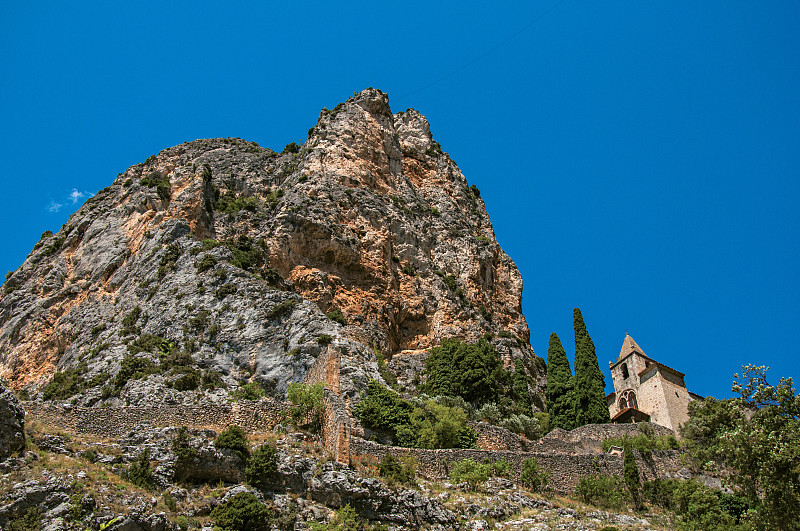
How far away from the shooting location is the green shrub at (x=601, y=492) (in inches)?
1248

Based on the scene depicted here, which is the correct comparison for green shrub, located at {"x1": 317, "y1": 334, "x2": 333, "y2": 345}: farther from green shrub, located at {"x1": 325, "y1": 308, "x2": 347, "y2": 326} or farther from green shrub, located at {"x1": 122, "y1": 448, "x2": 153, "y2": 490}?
green shrub, located at {"x1": 122, "y1": 448, "x2": 153, "y2": 490}

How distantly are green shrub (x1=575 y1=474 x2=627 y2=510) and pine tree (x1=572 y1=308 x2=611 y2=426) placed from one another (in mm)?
14929

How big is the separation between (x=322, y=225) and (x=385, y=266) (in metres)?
6.68

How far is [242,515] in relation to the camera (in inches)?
909

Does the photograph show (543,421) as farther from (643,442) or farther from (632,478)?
(632,478)

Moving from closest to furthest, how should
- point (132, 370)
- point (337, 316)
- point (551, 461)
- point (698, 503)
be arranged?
point (698, 503) → point (551, 461) → point (132, 370) → point (337, 316)

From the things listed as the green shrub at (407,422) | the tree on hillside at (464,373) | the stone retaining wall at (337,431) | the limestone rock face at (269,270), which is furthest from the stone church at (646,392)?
the stone retaining wall at (337,431)

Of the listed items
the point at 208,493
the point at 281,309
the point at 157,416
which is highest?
the point at 281,309

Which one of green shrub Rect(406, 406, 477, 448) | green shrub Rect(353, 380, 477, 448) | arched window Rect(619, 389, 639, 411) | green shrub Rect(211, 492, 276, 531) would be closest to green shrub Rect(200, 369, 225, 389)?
green shrub Rect(353, 380, 477, 448)

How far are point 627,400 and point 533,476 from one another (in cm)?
3379

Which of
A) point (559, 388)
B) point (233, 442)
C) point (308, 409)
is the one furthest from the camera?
point (559, 388)

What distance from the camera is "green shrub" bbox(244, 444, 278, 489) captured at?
84.4 ft

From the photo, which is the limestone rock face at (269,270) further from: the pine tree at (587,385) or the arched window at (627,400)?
the arched window at (627,400)

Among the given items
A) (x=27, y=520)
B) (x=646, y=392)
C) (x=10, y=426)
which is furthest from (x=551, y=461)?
(x=646, y=392)
